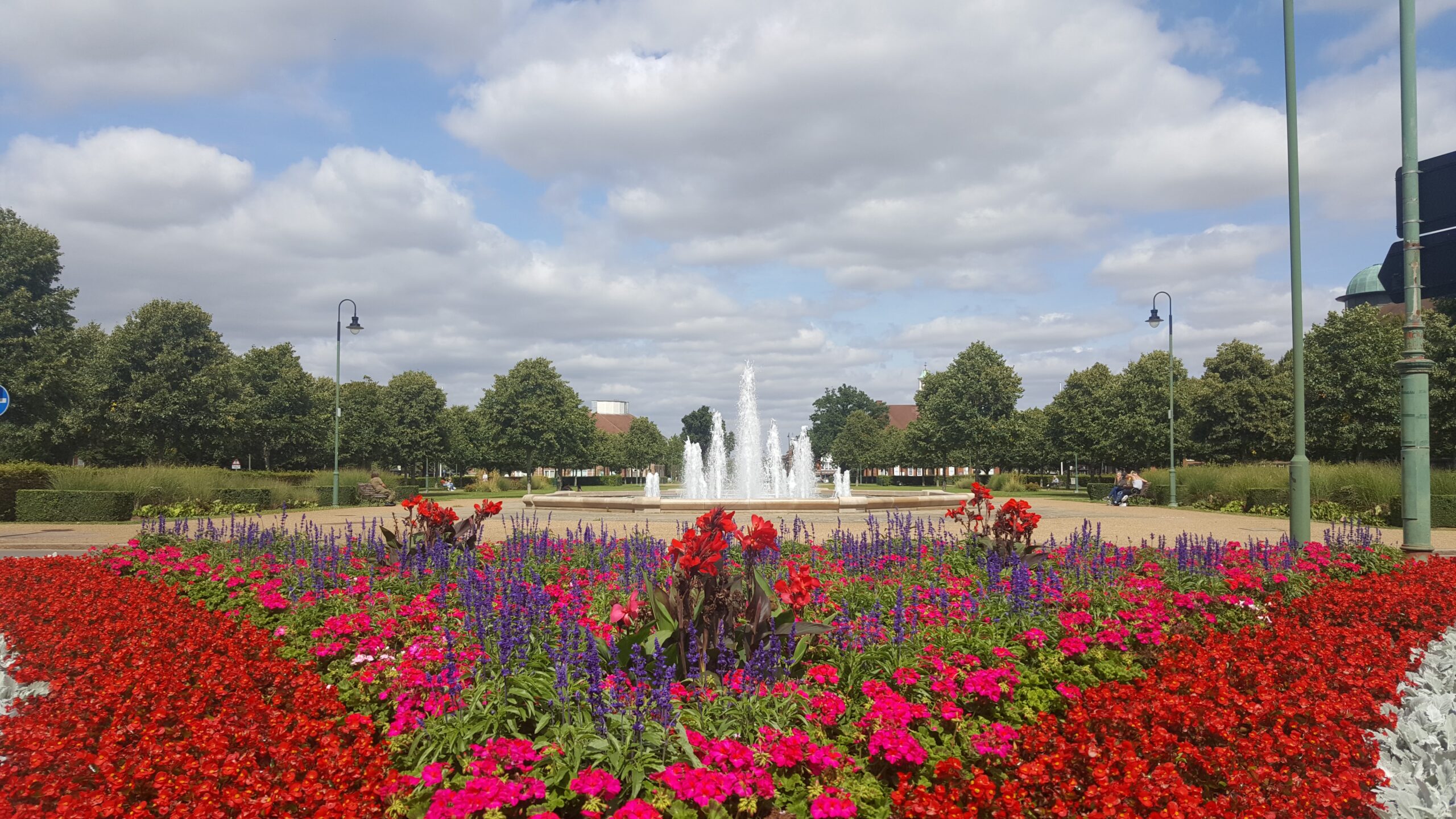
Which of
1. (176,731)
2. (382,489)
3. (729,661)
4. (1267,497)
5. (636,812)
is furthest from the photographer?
(382,489)

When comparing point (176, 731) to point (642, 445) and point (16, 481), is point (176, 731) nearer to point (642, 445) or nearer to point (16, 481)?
point (16, 481)

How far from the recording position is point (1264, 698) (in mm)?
3850

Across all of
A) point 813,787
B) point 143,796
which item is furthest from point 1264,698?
point 143,796

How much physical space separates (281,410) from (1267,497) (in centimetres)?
5235

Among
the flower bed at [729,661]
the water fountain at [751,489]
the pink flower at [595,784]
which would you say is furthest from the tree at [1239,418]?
the pink flower at [595,784]

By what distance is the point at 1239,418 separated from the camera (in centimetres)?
4547

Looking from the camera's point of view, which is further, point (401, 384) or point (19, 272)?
point (401, 384)

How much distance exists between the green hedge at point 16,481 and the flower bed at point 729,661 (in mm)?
18690

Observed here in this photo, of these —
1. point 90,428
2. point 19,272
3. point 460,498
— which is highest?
point 19,272

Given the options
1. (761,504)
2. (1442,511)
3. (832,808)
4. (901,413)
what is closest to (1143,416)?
(1442,511)

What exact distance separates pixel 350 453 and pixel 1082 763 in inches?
2279

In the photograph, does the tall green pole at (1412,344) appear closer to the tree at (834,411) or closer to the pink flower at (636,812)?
the pink flower at (636,812)

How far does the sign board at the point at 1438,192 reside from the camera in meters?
7.98

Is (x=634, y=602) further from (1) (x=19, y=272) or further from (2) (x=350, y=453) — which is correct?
(2) (x=350, y=453)
